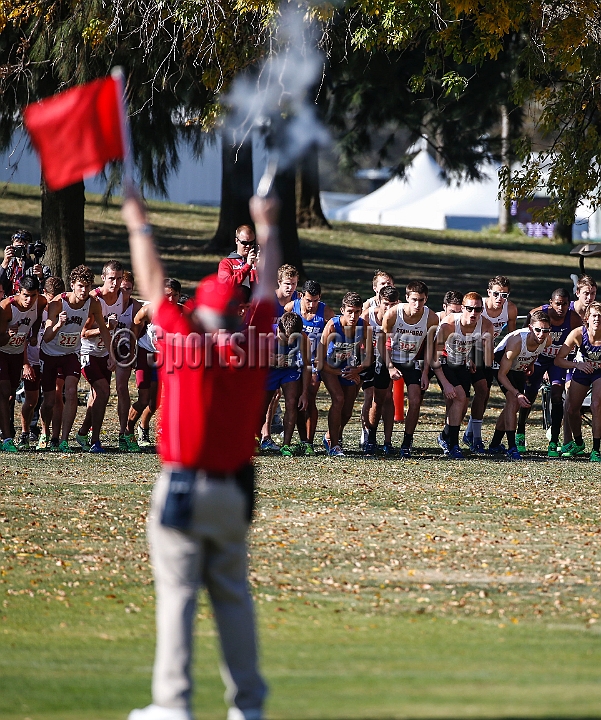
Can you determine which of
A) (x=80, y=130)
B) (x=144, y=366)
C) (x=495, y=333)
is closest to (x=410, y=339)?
(x=495, y=333)

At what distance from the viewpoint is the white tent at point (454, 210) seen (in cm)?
5175

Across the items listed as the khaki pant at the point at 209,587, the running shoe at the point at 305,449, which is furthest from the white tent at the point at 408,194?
the khaki pant at the point at 209,587

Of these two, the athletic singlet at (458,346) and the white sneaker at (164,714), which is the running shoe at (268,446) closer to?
the athletic singlet at (458,346)

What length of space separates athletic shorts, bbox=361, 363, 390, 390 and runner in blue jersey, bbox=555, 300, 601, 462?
202cm

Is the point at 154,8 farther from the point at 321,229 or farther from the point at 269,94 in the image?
the point at 321,229

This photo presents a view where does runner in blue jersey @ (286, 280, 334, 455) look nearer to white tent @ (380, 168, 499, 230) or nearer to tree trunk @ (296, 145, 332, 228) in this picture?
tree trunk @ (296, 145, 332, 228)

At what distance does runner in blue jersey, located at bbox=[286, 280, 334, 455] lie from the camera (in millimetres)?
13438

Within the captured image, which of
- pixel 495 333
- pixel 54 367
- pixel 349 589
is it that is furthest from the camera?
pixel 495 333

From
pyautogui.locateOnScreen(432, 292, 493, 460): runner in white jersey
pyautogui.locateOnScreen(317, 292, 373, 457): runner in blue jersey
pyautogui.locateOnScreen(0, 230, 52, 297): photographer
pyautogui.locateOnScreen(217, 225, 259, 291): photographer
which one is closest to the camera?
pyautogui.locateOnScreen(317, 292, 373, 457): runner in blue jersey

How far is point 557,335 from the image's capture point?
1409cm

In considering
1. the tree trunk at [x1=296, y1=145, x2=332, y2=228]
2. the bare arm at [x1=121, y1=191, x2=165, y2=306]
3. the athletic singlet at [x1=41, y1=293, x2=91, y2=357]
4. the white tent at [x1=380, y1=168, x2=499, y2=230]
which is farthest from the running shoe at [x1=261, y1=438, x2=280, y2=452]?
the white tent at [x1=380, y1=168, x2=499, y2=230]

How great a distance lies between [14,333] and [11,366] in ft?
1.37

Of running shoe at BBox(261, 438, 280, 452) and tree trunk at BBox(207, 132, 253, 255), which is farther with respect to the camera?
tree trunk at BBox(207, 132, 253, 255)

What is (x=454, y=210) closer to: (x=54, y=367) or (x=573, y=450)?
(x=573, y=450)
